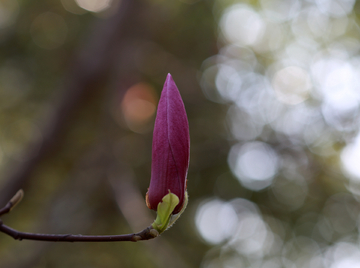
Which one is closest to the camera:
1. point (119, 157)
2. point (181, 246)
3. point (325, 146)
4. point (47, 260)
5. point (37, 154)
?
point (37, 154)

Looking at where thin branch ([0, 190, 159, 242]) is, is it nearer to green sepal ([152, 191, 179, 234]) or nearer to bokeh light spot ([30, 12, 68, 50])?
green sepal ([152, 191, 179, 234])

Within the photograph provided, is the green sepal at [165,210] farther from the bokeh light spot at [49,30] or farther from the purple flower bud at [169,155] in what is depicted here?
the bokeh light spot at [49,30]

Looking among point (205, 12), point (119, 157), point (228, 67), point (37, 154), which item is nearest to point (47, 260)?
point (119, 157)

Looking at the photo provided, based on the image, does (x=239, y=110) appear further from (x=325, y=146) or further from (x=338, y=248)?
(x=338, y=248)

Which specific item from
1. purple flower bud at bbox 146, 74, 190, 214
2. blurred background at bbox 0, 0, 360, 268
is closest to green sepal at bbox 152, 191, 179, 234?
purple flower bud at bbox 146, 74, 190, 214

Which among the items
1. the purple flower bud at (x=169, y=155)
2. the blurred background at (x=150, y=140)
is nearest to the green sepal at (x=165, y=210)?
the purple flower bud at (x=169, y=155)

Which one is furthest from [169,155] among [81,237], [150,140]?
[150,140]
